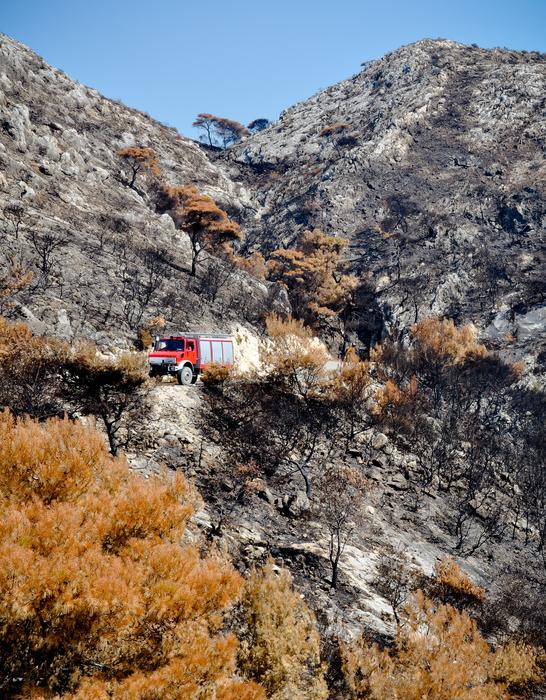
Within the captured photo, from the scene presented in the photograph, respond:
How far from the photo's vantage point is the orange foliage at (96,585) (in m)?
7.00

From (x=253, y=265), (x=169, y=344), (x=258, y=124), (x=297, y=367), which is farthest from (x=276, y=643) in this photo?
(x=258, y=124)

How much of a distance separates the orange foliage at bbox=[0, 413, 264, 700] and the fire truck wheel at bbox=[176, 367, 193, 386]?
52.5 feet

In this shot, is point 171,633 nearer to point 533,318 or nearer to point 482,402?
point 482,402

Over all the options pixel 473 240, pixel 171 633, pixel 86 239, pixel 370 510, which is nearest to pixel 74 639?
pixel 171 633

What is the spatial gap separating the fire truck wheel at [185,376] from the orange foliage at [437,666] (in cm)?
1647

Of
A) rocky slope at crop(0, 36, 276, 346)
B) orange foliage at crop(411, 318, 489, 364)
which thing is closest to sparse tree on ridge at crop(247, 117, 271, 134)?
rocky slope at crop(0, 36, 276, 346)

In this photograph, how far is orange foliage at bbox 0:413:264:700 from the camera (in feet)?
23.0

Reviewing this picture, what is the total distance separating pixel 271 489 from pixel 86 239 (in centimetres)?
2825

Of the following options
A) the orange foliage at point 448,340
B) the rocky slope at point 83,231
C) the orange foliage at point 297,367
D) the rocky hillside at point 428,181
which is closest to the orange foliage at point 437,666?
the orange foliage at point 297,367

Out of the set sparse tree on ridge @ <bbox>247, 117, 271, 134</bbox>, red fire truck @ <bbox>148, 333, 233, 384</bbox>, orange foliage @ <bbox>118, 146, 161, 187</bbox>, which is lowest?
red fire truck @ <bbox>148, 333, 233, 384</bbox>

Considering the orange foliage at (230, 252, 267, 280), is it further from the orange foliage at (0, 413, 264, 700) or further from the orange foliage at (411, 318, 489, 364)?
the orange foliage at (0, 413, 264, 700)

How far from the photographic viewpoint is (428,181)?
80.5 meters

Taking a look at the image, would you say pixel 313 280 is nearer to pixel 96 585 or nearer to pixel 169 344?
pixel 169 344

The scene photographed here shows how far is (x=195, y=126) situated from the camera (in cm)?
11544
